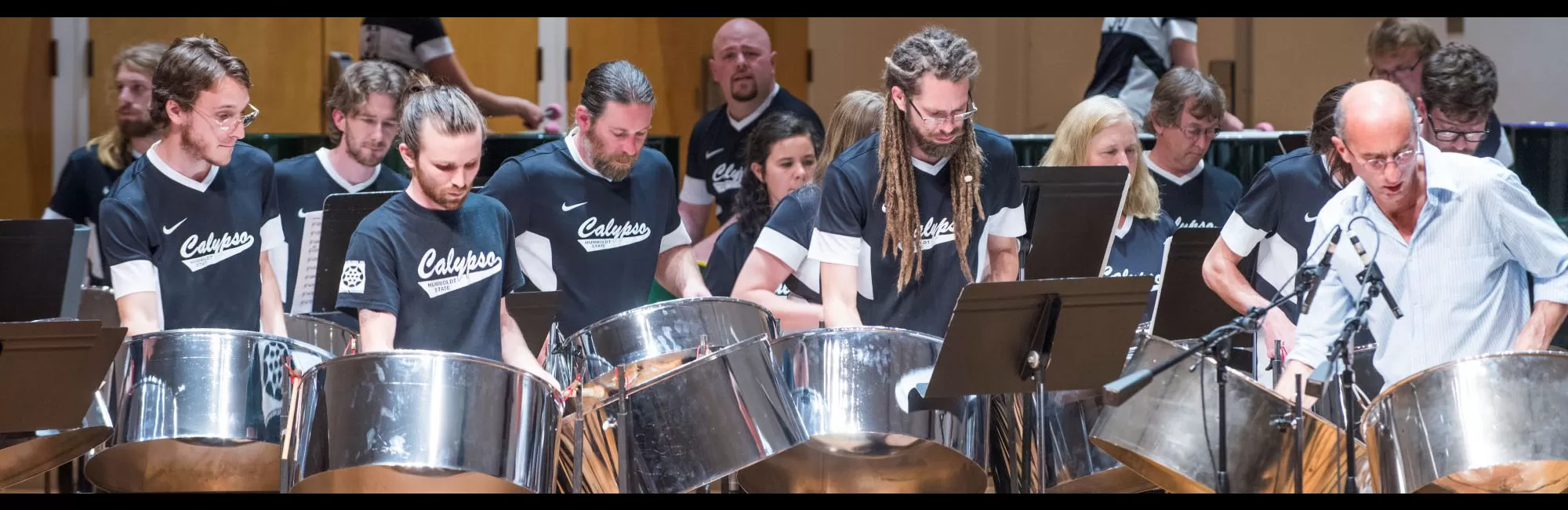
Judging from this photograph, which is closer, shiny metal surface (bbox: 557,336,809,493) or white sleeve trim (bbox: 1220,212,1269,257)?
shiny metal surface (bbox: 557,336,809,493)

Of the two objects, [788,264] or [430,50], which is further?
[430,50]

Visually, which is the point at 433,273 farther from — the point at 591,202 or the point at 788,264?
the point at 788,264

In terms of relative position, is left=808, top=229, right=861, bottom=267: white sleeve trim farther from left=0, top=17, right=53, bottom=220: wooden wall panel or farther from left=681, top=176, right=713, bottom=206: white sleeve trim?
left=0, top=17, right=53, bottom=220: wooden wall panel

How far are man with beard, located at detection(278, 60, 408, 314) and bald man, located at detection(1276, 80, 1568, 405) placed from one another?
5.51 feet

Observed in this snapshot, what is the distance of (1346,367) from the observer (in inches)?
79.4

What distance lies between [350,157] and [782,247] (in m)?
0.86

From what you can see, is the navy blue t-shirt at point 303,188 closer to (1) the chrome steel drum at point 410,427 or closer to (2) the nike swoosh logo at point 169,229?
(2) the nike swoosh logo at point 169,229

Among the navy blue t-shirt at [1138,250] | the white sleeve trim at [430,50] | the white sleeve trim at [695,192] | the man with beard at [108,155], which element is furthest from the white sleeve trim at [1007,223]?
the man with beard at [108,155]

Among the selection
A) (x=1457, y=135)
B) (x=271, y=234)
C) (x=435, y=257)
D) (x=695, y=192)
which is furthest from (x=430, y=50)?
(x=1457, y=135)

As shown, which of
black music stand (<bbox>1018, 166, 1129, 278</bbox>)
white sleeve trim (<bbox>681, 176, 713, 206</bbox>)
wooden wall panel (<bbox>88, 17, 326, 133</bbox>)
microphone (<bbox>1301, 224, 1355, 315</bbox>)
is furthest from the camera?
wooden wall panel (<bbox>88, 17, 326, 133</bbox>)

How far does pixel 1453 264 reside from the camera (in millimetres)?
2258

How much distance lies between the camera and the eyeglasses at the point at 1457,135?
2.99m

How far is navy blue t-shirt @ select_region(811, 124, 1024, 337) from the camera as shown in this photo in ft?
8.52

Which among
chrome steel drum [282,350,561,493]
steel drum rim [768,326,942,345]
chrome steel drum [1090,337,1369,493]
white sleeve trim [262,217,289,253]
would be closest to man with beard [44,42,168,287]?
white sleeve trim [262,217,289,253]
